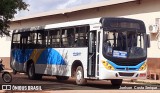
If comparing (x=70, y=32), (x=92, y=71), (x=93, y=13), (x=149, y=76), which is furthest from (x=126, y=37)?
(x=93, y=13)

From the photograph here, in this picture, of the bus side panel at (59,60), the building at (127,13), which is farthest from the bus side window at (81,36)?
the building at (127,13)

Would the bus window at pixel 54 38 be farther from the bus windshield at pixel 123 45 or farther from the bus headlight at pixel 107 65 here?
the bus headlight at pixel 107 65

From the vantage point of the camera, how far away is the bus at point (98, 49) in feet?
60.9

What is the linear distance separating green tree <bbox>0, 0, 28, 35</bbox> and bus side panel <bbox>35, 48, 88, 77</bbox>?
288cm

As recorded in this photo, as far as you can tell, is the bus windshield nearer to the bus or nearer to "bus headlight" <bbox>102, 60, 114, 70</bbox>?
the bus

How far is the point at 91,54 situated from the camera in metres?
19.4

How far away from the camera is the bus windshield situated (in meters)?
18.6

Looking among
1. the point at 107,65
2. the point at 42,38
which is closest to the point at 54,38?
the point at 42,38

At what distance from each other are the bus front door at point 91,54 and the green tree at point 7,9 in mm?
3767

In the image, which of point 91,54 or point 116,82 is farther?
point 116,82

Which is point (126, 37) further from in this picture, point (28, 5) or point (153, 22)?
point (153, 22)

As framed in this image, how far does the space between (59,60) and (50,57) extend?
3.57 ft

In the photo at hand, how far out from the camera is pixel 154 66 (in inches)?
1105

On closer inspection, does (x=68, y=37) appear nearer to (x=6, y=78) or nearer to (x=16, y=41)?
(x=6, y=78)
